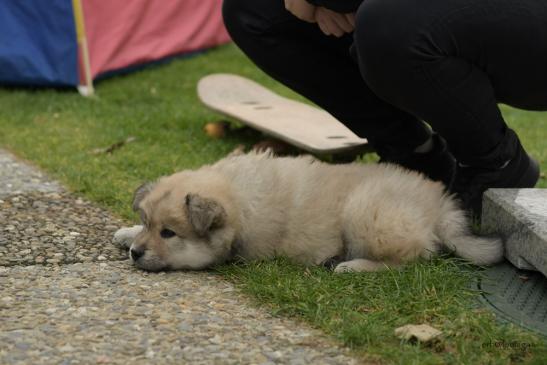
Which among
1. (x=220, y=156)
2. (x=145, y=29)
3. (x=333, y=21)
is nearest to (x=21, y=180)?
(x=220, y=156)

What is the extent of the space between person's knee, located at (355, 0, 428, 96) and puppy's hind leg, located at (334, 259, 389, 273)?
0.61 m

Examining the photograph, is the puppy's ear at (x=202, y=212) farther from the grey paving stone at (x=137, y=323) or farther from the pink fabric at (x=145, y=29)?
the pink fabric at (x=145, y=29)

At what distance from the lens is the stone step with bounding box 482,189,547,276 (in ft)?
9.50

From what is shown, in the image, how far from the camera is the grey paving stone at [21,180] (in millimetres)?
4023

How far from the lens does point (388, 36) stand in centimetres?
295

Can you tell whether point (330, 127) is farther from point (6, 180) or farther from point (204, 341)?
point (204, 341)

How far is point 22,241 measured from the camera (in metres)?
3.33

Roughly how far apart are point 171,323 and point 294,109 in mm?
2864

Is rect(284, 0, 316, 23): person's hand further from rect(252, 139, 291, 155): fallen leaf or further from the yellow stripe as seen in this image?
the yellow stripe

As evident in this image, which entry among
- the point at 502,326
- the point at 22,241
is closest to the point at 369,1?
the point at 502,326

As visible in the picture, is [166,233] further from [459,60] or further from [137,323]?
[459,60]

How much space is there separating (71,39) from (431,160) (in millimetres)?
3437

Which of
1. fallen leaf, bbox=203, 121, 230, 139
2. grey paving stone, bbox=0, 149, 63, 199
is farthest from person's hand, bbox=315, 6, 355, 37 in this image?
fallen leaf, bbox=203, 121, 230, 139

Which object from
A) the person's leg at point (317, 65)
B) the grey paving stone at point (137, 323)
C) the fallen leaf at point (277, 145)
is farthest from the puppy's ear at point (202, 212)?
the fallen leaf at point (277, 145)
